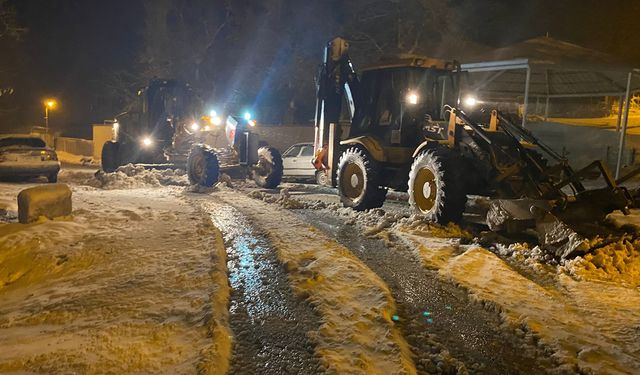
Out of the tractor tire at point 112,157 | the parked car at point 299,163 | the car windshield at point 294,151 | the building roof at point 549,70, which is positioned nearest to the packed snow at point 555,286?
the parked car at point 299,163

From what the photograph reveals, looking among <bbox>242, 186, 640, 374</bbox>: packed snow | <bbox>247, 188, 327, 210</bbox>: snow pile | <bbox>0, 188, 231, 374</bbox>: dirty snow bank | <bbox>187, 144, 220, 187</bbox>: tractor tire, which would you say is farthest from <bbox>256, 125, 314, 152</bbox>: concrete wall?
<bbox>242, 186, 640, 374</bbox>: packed snow

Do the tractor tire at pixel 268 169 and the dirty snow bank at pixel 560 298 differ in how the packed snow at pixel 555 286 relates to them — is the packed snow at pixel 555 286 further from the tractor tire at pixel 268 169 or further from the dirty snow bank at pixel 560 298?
the tractor tire at pixel 268 169

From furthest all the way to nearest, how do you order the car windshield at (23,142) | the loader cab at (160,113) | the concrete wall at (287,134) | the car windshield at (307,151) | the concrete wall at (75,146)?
the concrete wall at (75,146), the concrete wall at (287,134), the car windshield at (307,151), the loader cab at (160,113), the car windshield at (23,142)

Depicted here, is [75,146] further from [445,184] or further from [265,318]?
[265,318]

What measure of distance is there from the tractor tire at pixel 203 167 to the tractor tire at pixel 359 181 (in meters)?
3.80

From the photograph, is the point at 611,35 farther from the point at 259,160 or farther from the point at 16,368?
the point at 16,368

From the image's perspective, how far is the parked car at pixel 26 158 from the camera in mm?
15188

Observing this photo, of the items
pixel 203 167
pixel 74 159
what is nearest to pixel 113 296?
pixel 203 167

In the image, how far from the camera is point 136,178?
15.3 metres

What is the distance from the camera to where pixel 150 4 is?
117 feet

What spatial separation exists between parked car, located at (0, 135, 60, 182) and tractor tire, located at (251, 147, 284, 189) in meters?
6.21

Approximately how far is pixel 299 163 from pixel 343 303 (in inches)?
474

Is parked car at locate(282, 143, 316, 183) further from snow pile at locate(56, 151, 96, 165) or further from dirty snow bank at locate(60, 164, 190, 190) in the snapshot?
snow pile at locate(56, 151, 96, 165)

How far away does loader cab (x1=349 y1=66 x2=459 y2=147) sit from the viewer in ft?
35.1
